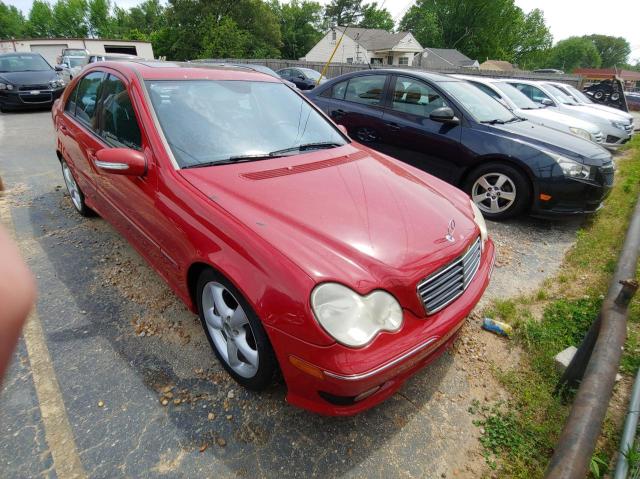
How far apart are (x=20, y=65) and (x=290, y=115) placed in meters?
12.4

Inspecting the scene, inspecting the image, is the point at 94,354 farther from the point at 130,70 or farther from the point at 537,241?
the point at 537,241

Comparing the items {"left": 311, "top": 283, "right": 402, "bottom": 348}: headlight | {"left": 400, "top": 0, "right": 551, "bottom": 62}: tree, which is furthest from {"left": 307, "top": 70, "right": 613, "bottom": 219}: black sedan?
{"left": 400, "top": 0, "right": 551, "bottom": 62}: tree

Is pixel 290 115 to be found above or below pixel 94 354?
above

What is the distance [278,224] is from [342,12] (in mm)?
71472

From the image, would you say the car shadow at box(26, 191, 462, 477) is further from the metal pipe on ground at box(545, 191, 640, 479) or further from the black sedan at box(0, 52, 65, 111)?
the black sedan at box(0, 52, 65, 111)

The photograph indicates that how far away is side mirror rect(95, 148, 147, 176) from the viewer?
224 cm

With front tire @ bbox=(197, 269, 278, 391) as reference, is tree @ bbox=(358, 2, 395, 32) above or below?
above

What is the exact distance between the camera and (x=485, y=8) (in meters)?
48.3

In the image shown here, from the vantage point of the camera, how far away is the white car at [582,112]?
364 inches

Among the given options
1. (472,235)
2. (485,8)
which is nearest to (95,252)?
(472,235)

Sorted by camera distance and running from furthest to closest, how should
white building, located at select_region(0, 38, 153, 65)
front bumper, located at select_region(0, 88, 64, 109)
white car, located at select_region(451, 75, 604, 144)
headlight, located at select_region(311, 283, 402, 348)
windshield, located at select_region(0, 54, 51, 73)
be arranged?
white building, located at select_region(0, 38, 153, 65), windshield, located at select_region(0, 54, 51, 73), front bumper, located at select_region(0, 88, 64, 109), white car, located at select_region(451, 75, 604, 144), headlight, located at select_region(311, 283, 402, 348)

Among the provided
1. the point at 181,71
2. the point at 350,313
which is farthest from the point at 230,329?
the point at 181,71

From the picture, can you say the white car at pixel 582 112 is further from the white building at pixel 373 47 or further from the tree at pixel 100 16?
the tree at pixel 100 16

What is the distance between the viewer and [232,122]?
2609mm
